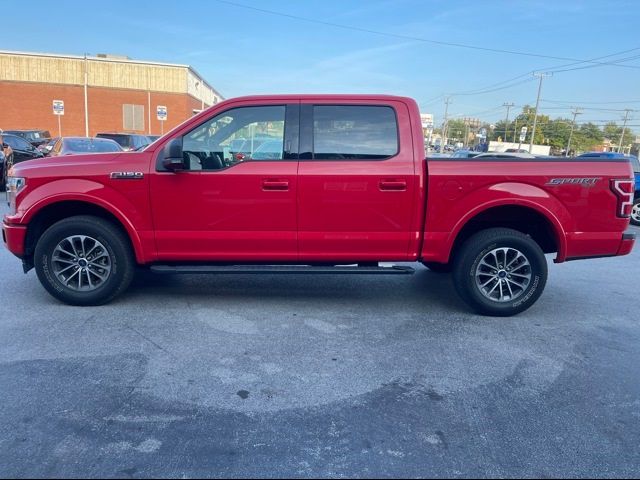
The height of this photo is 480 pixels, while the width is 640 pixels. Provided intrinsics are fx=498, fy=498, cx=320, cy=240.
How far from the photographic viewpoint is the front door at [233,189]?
15.5 feet

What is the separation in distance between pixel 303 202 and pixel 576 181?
264 cm

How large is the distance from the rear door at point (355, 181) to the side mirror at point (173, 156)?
3.68 feet

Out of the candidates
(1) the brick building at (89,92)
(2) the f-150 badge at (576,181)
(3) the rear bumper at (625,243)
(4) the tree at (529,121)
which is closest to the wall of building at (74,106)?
(1) the brick building at (89,92)

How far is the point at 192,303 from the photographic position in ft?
17.0

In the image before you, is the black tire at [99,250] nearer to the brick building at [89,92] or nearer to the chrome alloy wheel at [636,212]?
the chrome alloy wheel at [636,212]

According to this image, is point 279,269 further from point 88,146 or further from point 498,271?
point 88,146

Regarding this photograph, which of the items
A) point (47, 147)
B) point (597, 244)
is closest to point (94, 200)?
point (597, 244)

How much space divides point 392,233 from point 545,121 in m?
102

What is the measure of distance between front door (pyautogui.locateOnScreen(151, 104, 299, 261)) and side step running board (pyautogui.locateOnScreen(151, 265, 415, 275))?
15 cm

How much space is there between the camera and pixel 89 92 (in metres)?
44.9

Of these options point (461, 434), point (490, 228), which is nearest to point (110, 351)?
point (461, 434)

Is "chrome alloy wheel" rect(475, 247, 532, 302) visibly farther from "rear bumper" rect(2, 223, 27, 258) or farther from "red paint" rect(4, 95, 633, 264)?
"rear bumper" rect(2, 223, 27, 258)

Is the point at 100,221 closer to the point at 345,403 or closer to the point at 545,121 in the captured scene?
the point at 345,403

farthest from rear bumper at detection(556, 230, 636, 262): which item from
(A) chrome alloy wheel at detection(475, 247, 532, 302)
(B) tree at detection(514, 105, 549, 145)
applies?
(B) tree at detection(514, 105, 549, 145)
